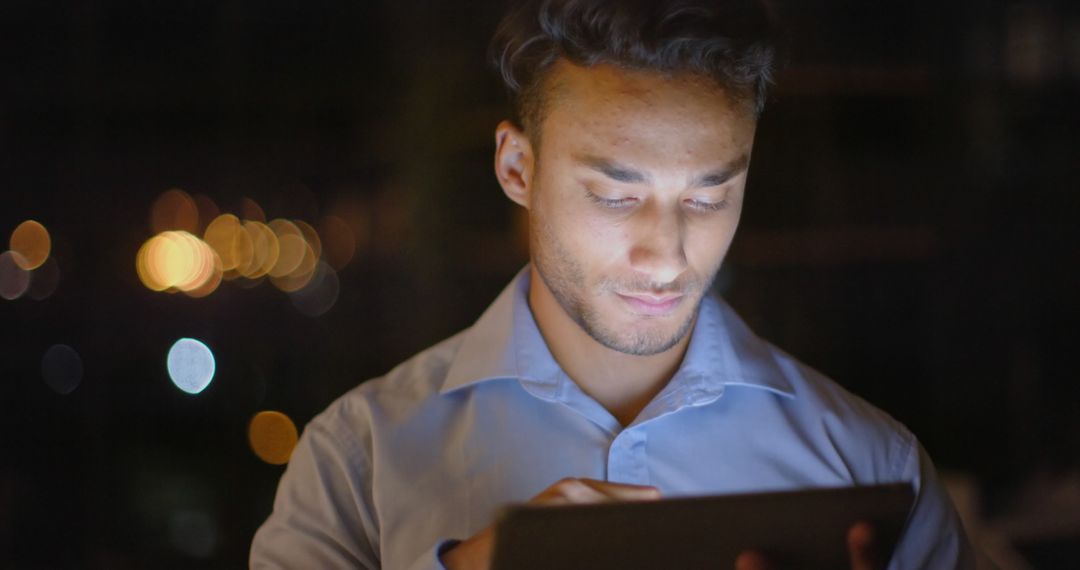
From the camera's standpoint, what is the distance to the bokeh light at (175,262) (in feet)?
6.22

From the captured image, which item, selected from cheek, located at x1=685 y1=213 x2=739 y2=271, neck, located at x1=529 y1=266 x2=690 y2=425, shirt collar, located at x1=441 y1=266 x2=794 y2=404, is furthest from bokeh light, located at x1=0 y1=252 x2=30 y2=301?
cheek, located at x1=685 y1=213 x2=739 y2=271

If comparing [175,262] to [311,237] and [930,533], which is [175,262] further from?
[930,533]

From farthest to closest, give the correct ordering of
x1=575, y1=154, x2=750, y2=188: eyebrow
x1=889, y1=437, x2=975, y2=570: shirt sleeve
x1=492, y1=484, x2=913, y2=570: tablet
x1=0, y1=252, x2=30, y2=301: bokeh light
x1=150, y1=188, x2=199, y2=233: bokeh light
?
1. x1=150, y1=188, x2=199, y2=233: bokeh light
2. x1=0, y1=252, x2=30, y2=301: bokeh light
3. x1=889, y1=437, x2=975, y2=570: shirt sleeve
4. x1=575, y1=154, x2=750, y2=188: eyebrow
5. x1=492, y1=484, x2=913, y2=570: tablet

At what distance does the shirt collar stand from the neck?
25 millimetres

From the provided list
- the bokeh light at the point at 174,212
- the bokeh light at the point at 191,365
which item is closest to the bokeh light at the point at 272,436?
the bokeh light at the point at 191,365

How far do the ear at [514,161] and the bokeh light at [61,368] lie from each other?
99cm

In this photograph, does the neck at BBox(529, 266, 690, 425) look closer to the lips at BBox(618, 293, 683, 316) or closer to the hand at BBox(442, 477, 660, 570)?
the lips at BBox(618, 293, 683, 316)

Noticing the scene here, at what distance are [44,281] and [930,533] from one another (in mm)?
1515

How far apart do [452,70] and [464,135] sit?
0.12m

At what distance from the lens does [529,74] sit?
1.33 metres

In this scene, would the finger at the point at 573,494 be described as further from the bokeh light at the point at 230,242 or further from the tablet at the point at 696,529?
the bokeh light at the point at 230,242

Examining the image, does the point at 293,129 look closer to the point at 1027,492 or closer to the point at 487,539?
the point at 487,539

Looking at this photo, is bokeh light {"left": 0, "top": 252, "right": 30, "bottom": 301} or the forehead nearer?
the forehead

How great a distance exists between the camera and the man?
1248 millimetres
